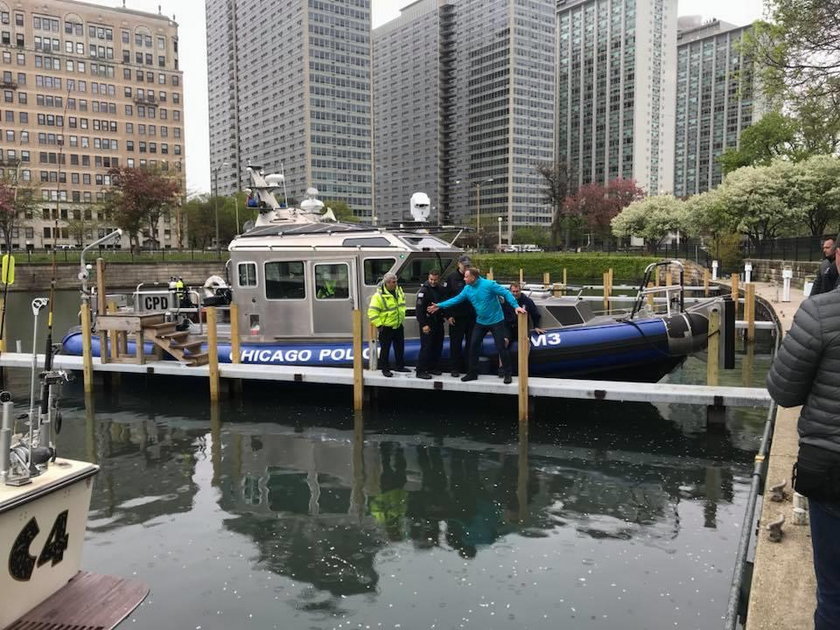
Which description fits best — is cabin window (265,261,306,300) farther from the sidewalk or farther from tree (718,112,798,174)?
tree (718,112,798,174)

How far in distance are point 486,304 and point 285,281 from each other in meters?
3.56

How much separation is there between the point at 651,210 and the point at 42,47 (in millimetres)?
80787

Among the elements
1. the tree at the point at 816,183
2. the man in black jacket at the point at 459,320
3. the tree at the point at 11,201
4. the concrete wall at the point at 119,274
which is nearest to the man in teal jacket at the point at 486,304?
the man in black jacket at the point at 459,320

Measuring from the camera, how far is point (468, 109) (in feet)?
445

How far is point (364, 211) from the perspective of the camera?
13025 cm

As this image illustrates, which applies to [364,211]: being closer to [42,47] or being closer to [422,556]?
[42,47]

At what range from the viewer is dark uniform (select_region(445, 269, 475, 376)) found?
9.41 m

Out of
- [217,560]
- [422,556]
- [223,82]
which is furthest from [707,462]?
[223,82]

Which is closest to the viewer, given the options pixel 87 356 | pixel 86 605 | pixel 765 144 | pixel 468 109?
pixel 86 605

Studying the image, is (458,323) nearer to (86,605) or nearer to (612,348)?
(612,348)

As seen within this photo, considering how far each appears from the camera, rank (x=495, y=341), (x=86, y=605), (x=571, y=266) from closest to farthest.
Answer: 1. (x=86, y=605)
2. (x=495, y=341)
3. (x=571, y=266)

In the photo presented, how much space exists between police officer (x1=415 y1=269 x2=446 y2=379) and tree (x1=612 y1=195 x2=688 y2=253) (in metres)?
39.1

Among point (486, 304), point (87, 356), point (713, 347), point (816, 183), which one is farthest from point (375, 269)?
point (816, 183)

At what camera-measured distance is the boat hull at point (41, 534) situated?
3.51 m
